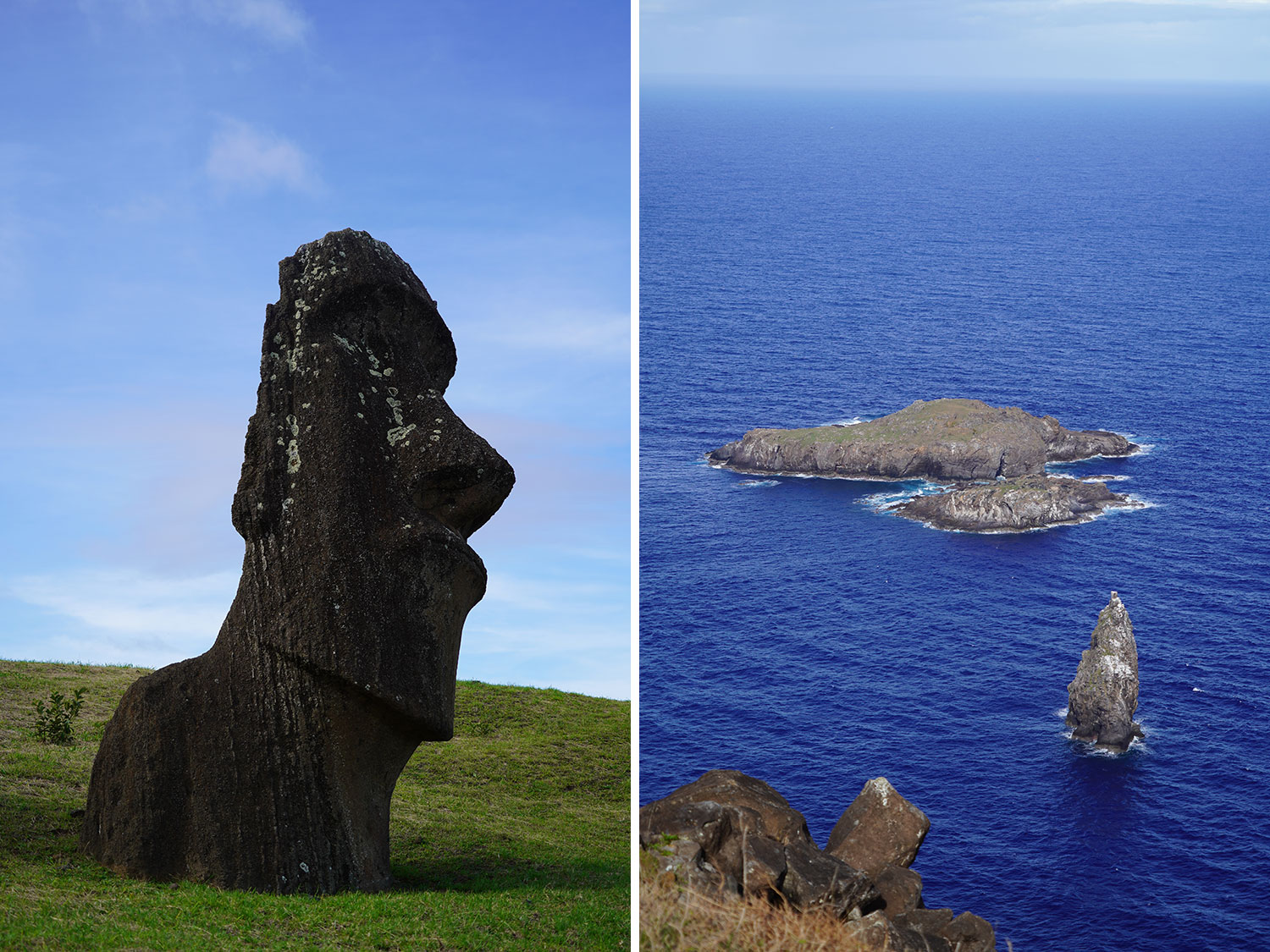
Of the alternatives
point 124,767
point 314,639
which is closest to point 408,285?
point 314,639

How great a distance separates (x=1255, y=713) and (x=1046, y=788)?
15.8 metres

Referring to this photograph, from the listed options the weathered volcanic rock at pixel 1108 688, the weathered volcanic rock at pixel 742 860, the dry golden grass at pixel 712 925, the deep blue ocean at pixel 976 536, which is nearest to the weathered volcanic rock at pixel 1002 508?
the deep blue ocean at pixel 976 536

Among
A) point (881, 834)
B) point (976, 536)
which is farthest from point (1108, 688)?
point (881, 834)

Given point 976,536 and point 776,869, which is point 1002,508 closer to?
point 976,536

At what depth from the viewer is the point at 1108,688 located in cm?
7200

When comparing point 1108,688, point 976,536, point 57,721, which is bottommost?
point 57,721

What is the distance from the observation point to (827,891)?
36.0ft

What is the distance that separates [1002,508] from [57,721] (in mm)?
83946

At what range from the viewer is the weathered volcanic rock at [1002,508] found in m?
94.6

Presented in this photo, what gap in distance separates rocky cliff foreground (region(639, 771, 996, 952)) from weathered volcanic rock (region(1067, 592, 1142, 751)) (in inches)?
2514

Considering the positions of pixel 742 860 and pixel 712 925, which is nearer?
pixel 712 925

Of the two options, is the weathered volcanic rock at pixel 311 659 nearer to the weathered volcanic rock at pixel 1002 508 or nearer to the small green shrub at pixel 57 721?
the small green shrub at pixel 57 721

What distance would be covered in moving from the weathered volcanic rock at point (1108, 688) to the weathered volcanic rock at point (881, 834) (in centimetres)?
6320

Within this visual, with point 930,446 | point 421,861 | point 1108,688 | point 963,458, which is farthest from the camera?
point 930,446
